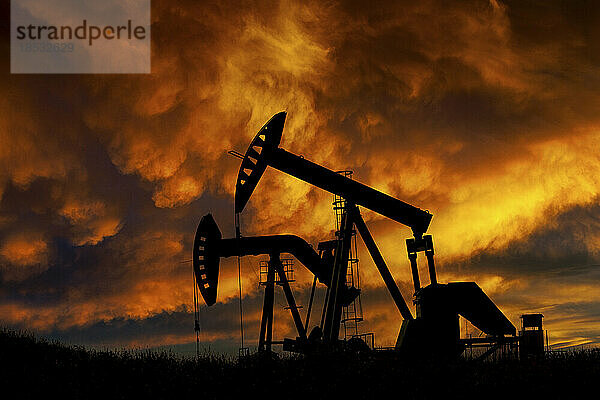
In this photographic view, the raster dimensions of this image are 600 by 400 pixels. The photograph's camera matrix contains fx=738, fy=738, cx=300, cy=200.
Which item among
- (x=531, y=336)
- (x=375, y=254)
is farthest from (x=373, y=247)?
(x=531, y=336)

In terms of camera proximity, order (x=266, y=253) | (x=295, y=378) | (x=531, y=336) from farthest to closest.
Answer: (x=266, y=253), (x=531, y=336), (x=295, y=378)

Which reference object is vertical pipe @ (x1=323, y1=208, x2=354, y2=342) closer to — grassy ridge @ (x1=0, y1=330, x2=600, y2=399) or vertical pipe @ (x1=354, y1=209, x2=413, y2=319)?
vertical pipe @ (x1=354, y1=209, x2=413, y2=319)

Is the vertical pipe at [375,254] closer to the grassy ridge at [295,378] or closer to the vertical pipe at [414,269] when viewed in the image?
the vertical pipe at [414,269]

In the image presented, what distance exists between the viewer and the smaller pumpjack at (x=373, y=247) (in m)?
18.7

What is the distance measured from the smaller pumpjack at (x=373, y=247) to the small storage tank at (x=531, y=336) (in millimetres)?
416

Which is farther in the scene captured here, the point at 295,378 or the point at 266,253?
the point at 266,253

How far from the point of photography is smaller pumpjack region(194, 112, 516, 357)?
61.2ft

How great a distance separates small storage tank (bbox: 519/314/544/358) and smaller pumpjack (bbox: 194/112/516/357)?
416 millimetres

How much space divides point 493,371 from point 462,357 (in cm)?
263

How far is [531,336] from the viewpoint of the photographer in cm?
2044

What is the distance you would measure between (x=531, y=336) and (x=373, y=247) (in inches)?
197

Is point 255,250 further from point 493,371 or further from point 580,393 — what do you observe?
point 580,393

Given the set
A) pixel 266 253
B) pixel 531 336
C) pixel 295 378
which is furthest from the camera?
pixel 266 253

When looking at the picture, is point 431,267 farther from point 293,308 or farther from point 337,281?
point 293,308
